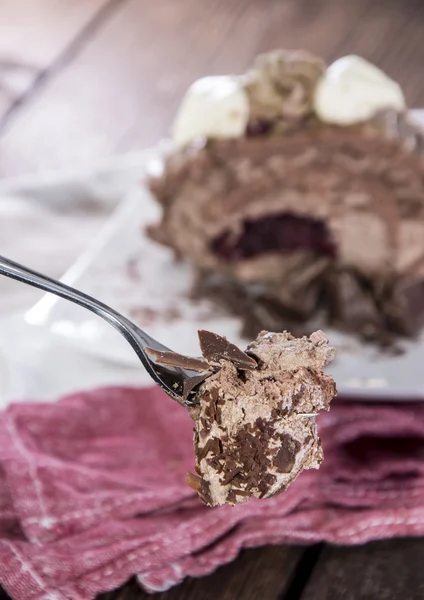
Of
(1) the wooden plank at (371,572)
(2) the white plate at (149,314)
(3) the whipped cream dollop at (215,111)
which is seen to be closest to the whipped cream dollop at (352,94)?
(3) the whipped cream dollop at (215,111)

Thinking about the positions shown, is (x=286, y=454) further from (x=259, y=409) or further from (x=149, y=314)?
(x=149, y=314)

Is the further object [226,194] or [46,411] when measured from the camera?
[226,194]

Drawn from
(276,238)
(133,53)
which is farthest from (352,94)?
(133,53)

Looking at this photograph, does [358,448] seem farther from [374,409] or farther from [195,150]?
[195,150]

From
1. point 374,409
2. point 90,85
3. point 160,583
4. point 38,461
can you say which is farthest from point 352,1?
point 160,583

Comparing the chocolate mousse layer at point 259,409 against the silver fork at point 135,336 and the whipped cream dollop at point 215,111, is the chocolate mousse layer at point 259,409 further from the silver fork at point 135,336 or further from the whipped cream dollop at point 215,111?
the whipped cream dollop at point 215,111

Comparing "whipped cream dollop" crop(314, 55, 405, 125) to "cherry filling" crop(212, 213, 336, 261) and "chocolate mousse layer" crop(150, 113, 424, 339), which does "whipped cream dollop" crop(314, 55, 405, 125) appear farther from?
"cherry filling" crop(212, 213, 336, 261)
